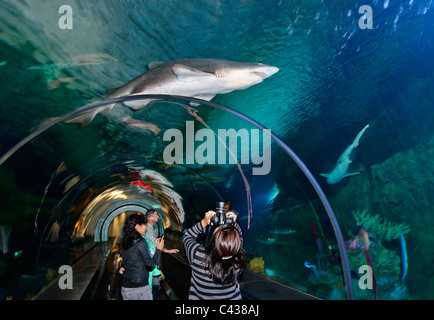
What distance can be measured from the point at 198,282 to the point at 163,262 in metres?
10.7

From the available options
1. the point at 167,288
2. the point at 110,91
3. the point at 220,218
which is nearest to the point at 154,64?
the point at 110,91

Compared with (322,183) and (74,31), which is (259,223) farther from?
(74,31)

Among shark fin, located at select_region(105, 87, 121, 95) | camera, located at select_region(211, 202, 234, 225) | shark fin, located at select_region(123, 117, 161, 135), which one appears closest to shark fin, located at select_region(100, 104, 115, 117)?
shark fin, located at select_region(105, 87, 121, 95)

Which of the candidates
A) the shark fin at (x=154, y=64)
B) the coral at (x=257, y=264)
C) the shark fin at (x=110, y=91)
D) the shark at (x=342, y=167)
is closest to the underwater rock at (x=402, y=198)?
the shark at (x=342, y=167)

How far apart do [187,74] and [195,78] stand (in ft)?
0.41

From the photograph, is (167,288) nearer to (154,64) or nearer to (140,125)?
(140,125)

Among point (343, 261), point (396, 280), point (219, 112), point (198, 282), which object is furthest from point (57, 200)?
point (396, 280)

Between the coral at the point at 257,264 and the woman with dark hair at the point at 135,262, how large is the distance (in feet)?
14.8

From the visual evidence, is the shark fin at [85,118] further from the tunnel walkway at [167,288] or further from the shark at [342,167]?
the shark at [342,167]

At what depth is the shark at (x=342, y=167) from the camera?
539cm

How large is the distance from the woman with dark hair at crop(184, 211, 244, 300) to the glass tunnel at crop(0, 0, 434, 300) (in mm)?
1944

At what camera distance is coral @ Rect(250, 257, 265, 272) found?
24.5 ft

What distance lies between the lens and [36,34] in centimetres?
299

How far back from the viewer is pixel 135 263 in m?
3.52
